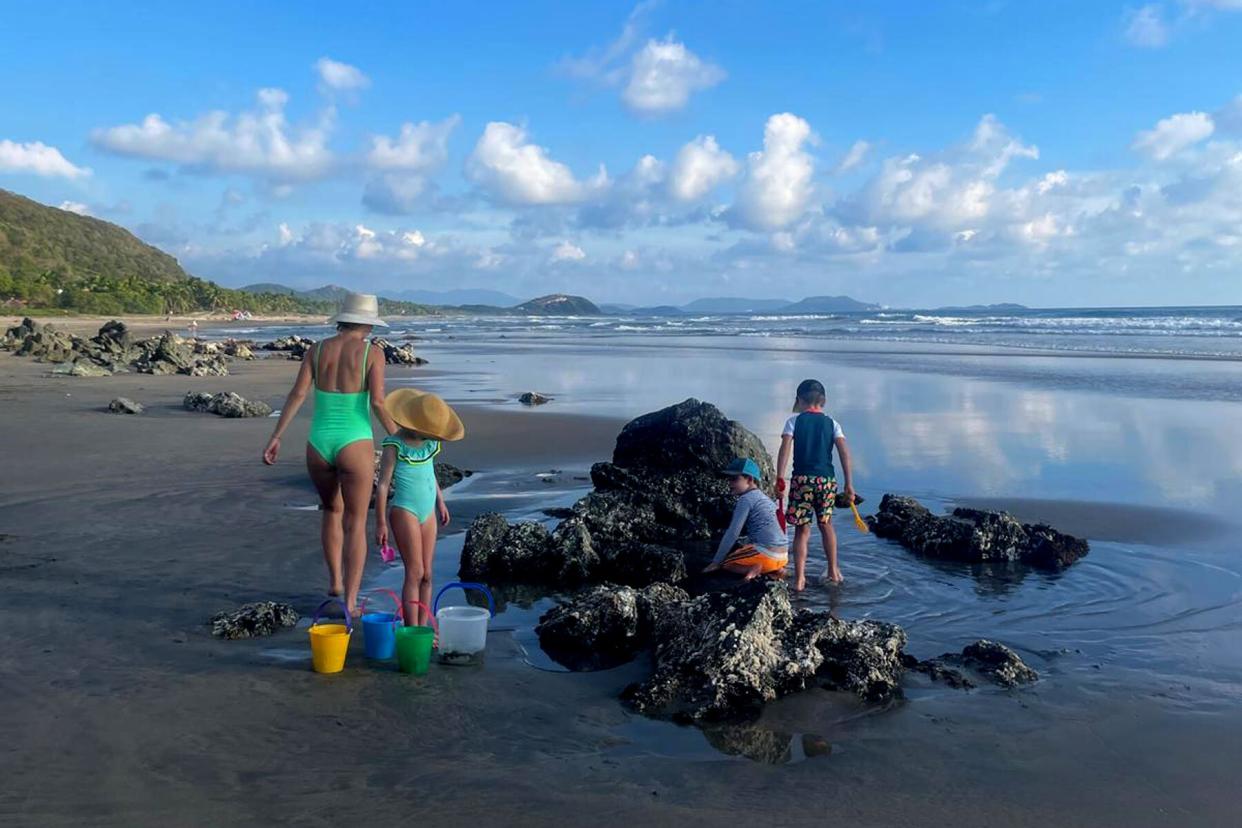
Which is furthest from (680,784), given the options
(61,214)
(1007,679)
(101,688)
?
(61,214)

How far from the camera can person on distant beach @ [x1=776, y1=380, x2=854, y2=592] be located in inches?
324

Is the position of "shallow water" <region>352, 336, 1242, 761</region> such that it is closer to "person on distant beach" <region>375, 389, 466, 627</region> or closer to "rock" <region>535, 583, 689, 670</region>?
"rock" <region>535, 583, 689, 670</region>

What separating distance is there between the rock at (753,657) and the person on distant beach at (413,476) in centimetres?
169

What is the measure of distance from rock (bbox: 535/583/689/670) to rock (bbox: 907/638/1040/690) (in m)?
1.78

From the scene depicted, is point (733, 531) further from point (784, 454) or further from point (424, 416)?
point (424, 416)

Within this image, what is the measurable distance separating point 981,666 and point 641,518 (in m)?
4.25

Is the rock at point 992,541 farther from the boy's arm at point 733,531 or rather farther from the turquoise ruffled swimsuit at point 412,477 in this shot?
the turquoise ruffled swimsuit at point 412,477

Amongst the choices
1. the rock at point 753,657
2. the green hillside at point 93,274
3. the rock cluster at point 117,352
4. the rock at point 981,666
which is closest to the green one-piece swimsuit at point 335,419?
the rock at point 753,657

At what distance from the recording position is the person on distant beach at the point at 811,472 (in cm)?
822

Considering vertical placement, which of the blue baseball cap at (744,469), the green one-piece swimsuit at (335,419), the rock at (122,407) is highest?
the green one-piece swimsuit at (335,419)

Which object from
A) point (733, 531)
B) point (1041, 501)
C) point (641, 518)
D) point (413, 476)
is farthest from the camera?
point (1041, 501)

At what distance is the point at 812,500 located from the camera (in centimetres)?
830

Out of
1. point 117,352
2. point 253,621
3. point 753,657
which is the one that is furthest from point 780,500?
point 117,352

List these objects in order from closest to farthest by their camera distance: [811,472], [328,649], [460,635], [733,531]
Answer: [328,649] < [460,635] < [733,531] < [811,472]
